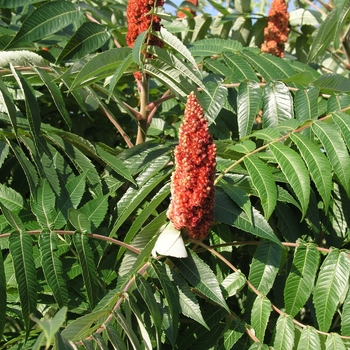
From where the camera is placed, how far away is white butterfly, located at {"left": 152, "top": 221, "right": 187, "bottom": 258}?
209 centimetres

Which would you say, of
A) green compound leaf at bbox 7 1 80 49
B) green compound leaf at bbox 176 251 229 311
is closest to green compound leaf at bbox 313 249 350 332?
green compound leaf at bbox 176 251 229 311

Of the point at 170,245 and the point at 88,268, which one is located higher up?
the point at 170,245

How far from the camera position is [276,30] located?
372 cm

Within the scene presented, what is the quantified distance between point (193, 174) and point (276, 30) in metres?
1.94

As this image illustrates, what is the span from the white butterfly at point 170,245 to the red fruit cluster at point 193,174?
4 cm

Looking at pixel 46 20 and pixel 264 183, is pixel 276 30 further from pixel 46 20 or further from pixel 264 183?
pixel 264 183

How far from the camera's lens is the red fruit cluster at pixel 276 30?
3.72m

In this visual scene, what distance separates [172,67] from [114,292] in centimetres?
97

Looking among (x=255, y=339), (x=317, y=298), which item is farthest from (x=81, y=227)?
(x=317, y=298)

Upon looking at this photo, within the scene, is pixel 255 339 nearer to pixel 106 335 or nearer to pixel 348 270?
pixel 348 270

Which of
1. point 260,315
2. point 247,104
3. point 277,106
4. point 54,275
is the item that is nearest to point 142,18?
point 247,104

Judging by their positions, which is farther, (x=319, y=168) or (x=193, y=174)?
(x=319, y=168)

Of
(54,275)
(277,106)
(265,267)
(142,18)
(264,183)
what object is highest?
(142,18)

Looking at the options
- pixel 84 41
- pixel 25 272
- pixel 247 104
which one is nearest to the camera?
pixel 25 272
